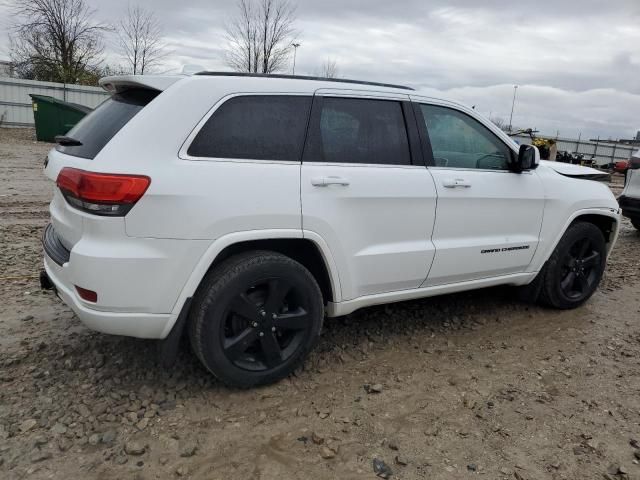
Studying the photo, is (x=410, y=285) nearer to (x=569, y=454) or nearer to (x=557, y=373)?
(x=557, y=373)

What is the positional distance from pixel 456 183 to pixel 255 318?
65.3 inches

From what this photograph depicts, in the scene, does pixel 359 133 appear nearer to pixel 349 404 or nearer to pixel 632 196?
pixel 349 404

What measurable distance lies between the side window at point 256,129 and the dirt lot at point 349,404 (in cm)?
141

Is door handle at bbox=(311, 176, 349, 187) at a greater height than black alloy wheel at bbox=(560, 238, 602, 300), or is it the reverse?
door handle at bbox=(311, 176, 349, 187)

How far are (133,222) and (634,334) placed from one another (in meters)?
3.99

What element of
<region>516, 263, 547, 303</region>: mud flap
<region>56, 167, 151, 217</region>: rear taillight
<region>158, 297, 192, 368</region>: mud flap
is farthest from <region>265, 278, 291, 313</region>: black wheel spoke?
<region>516, 263, 547, 303</region>: mud flap

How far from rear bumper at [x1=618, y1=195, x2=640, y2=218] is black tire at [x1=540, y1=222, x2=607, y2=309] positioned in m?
3.49

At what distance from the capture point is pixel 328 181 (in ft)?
9.92

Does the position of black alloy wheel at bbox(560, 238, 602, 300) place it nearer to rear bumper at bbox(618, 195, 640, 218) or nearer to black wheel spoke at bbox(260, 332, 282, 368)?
black wheel spoke at bbox(260, 332, 282, 368)

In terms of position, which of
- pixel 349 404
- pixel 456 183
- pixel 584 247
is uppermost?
pixel 456 183

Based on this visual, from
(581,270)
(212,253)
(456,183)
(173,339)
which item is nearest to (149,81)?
(212,253)

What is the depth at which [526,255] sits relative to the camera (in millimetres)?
4141

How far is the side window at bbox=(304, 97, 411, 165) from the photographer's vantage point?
10.3 feet

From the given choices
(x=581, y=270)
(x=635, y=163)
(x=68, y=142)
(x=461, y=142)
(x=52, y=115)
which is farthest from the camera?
(x=52, y=115)
